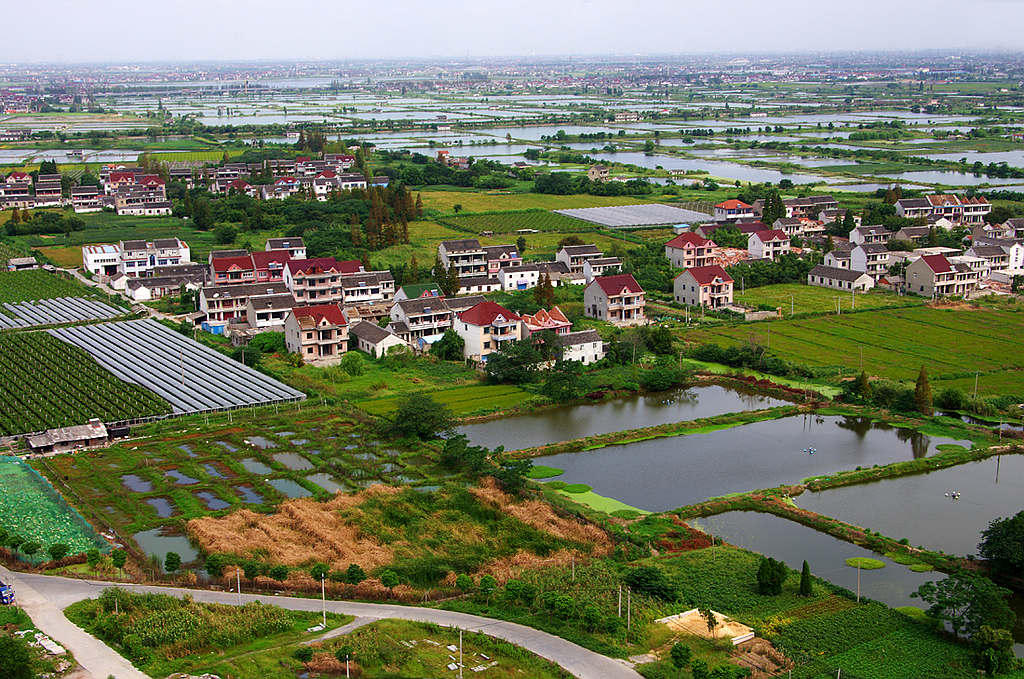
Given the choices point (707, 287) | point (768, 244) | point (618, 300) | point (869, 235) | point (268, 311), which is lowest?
point (268, 311)

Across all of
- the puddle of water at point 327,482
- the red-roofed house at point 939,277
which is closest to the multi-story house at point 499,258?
the red-roofed house at point 939,277

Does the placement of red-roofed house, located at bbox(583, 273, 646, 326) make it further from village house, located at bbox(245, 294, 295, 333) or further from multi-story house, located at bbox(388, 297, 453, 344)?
village house, located at bbox(245, 294, 295, 333)

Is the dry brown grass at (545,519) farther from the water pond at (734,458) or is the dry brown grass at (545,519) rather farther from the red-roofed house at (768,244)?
the red-roofed house at (768,244)

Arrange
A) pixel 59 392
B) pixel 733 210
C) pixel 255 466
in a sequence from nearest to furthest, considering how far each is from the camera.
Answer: pixel 255 466 < pixel 59 392 < pixel 733 210

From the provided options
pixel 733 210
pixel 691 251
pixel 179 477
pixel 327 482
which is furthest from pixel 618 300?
pixel 733 210

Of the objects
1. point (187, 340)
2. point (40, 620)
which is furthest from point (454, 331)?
point (40, 620)

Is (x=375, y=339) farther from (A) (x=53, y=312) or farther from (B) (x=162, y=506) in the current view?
(A) (x=53, y=312)

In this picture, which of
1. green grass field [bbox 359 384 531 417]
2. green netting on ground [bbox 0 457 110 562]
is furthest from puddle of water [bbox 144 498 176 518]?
green grass field [bbox 359 384 531 417]
